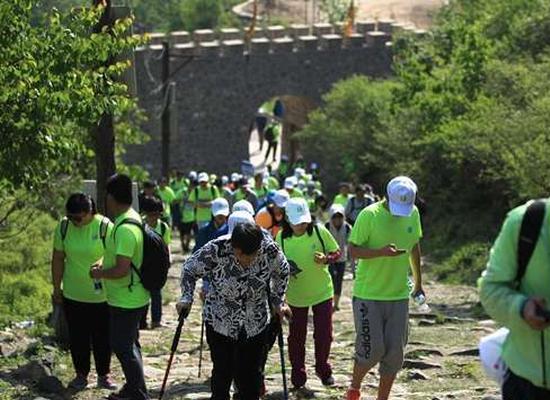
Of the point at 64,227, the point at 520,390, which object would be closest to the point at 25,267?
the point at 64,227

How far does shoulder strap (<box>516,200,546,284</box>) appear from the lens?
247 inches

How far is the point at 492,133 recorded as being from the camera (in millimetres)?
24250

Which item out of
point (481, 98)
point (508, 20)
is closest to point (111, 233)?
point (481, 98)

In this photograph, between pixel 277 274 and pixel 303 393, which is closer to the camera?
pixel 277 274

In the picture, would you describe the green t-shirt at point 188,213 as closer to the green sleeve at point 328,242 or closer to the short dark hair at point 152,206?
the short dark hair at point 152,206

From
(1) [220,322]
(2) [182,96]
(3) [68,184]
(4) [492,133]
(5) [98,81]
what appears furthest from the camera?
(2) [182,96]

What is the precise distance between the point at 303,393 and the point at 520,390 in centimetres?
528

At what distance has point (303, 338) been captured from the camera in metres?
11.8

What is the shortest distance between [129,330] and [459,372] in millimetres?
3539

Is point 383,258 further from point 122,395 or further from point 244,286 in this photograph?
point 122,395

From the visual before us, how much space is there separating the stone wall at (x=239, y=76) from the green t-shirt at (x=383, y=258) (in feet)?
132

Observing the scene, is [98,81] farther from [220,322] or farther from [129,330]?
[220,322]

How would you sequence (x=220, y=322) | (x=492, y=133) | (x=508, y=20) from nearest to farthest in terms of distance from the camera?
(x=220, y=322) → (x=492, y=133) → (x=508, y=20)

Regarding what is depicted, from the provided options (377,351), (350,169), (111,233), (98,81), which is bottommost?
(350,169)
